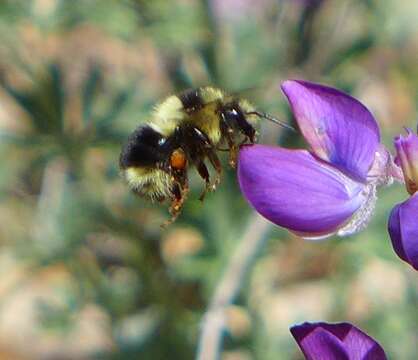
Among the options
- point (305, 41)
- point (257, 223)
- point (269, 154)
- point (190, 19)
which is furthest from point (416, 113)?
point (269, 154)

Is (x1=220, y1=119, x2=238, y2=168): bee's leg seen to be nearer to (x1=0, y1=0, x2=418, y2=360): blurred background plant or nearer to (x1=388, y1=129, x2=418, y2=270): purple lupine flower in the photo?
(x1=388, y1=129, x2=418, y2=270): purple lupine flower

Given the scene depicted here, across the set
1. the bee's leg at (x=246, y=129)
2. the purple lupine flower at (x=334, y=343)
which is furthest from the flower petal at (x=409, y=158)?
the bee's leg at (x=246, y=129)

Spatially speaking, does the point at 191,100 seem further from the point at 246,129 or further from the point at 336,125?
the point at 336,125

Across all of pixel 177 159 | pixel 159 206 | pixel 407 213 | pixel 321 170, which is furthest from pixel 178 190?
pixel 159 206

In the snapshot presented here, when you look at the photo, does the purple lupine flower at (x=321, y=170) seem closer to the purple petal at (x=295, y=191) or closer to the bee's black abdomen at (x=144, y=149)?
the purple petal at (x=295, y=191)

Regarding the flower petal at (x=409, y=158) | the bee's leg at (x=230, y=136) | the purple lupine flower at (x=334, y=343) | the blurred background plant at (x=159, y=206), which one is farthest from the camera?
the blurred background plant at (x=159, y=206)

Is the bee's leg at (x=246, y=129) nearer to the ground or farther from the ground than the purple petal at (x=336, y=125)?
nearer to the ground

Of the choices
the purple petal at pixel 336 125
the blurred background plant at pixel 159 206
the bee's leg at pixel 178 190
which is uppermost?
the purple petal at pixel 336 125

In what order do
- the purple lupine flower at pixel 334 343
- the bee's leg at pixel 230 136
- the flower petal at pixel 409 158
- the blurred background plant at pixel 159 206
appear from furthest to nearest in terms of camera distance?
the blurred background plant at pixel 159 206 < the bee's leg at pixel 230 136 < the flower petal at pixel 409 158 < the purple lupine flower at pixel 334 343

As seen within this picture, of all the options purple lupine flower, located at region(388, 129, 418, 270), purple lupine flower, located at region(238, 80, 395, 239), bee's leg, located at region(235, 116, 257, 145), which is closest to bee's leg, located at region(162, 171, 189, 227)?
bee's leg, located at region(235, 116, 257, 145)
